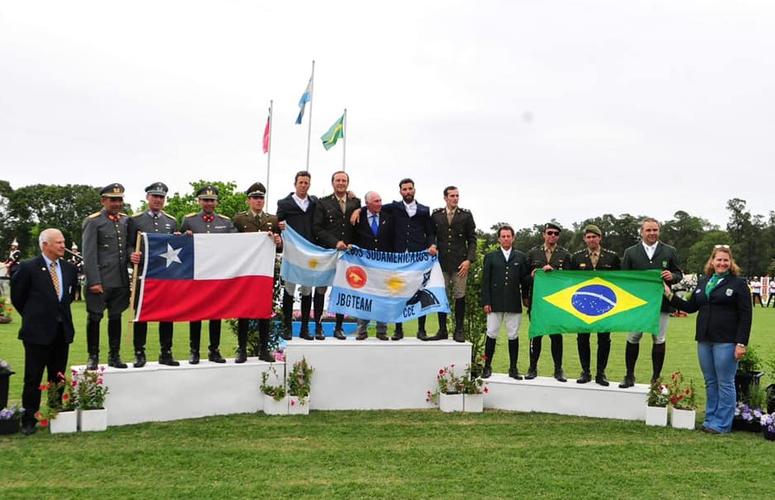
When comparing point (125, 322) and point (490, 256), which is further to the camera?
point (125, 322)

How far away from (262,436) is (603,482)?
3.31 meters

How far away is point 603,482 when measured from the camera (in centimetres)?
521

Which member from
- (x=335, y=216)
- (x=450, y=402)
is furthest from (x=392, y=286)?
(x=450, y=402)

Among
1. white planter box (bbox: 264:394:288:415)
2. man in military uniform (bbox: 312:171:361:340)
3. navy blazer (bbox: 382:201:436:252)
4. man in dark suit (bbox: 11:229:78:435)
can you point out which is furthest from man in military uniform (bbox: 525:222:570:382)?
man in dark suit (bbox: 11:229:78:435)

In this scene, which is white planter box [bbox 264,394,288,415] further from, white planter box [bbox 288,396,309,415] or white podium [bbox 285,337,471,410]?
white podium [bbox 285,337,471,410]

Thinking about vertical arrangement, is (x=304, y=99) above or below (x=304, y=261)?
above

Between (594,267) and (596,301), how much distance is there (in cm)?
49

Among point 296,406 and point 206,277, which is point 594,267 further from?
point 206,277

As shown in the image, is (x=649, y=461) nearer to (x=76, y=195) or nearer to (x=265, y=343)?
(x=265, y=343)

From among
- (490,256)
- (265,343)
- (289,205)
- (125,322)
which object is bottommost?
(125,322)

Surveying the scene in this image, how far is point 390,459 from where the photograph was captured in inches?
225

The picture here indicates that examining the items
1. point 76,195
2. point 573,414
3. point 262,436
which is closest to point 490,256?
point 573,414

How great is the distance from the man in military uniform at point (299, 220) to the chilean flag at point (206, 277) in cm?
29

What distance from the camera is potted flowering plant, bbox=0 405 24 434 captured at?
6.32 m
